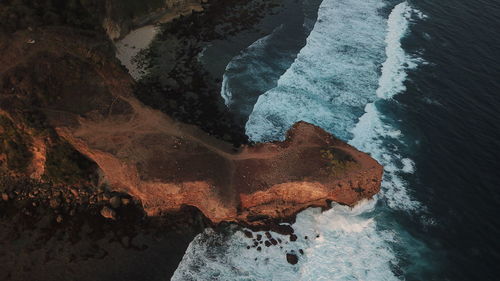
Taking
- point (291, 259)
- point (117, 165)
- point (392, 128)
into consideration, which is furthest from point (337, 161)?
point (117, 165)

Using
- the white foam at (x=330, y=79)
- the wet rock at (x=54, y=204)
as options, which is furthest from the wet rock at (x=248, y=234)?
the wet rock at (x=54, y=204)

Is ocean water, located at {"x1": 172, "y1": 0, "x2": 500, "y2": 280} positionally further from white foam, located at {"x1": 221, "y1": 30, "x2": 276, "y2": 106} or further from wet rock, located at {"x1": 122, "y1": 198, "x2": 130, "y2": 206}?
wet rock, located at {"x1": 122, "y1": 198, "x2": 130, "y2": 206}

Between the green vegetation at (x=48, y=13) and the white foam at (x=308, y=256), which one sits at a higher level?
the green vegetation at (x=48, y=13)

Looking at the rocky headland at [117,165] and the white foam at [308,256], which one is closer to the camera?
the white foam at [308,256]

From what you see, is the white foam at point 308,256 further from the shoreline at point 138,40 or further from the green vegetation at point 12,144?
the shoreline at point 138,40

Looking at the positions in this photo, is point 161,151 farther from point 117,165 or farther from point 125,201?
point 125,201

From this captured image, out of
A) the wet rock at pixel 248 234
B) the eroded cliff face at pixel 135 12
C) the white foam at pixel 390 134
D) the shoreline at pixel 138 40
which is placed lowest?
the wet rock at pixel 248 234

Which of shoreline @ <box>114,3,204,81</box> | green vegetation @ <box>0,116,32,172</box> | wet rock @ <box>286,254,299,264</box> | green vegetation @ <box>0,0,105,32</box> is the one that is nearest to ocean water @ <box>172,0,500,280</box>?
wet rock @ <box>286,254,299,264</box>
